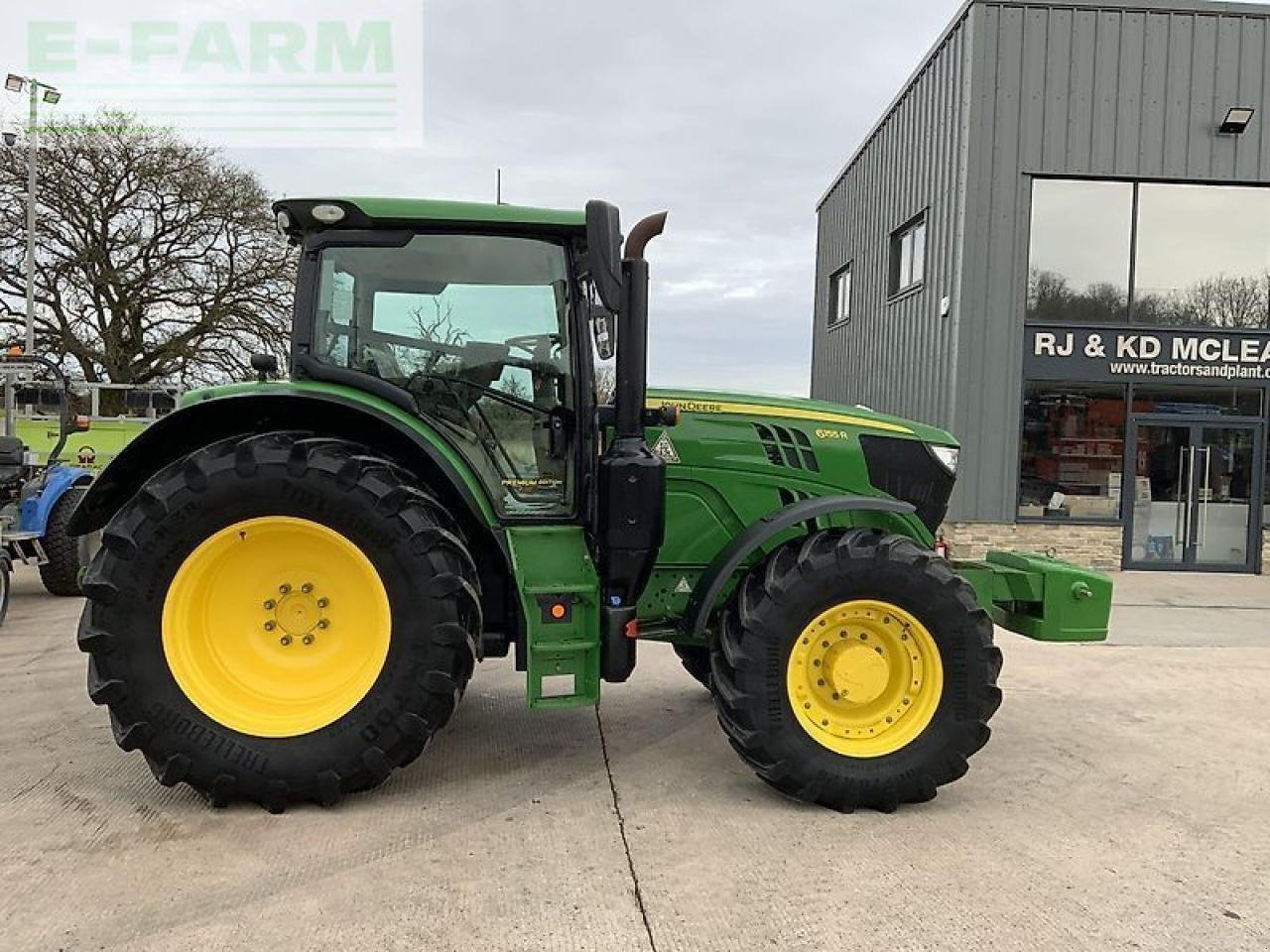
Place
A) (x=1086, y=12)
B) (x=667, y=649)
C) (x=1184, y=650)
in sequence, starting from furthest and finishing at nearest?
(x=1086, y=12)
(x=1184, y=650)
(x=667, y=649)

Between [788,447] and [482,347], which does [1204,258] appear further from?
[482,347]

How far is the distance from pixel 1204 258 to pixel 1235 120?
1.59m

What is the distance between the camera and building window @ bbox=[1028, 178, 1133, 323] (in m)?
12.0

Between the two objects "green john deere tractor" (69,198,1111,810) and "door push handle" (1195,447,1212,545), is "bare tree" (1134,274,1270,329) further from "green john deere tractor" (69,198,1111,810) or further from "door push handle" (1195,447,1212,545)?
"green john deere tractor" (69,198,1111,810)

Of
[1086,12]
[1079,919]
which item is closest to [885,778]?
[1079,919]

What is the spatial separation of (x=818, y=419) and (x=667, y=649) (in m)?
Result: 2.86

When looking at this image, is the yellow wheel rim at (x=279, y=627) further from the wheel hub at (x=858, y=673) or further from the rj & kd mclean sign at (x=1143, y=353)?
the rj & kd mclean sign at (x=1143, y=353)

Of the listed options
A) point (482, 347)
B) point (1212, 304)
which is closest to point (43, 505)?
point (482, 347)

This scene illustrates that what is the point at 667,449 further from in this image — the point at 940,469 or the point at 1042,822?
the point at 1042,822

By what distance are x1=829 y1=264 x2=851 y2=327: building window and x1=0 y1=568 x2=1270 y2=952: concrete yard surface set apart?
1363 centimetres

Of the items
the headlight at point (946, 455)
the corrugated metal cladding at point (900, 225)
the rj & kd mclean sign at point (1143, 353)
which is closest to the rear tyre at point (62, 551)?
the headlight at point (946, 455)

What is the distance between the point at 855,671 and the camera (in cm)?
389

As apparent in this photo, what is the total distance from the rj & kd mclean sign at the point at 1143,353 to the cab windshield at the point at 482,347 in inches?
369

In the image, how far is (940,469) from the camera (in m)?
4.61
